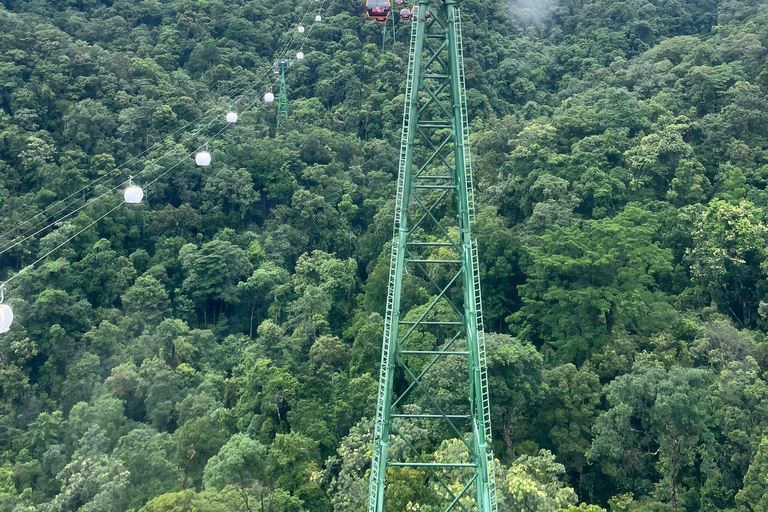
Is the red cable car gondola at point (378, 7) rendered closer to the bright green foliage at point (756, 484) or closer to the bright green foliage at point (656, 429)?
the bright green foliage at point (656, 429)

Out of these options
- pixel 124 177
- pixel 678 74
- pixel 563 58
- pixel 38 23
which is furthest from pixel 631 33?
pixel 38 23

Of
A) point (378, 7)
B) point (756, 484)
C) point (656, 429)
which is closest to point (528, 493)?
point (656, 429)

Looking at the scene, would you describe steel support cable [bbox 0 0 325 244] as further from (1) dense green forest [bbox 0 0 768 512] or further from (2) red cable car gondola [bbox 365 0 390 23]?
(2) red cable car gondola [bbox 365 0 390 23]

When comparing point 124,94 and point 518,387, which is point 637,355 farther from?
point 124,94

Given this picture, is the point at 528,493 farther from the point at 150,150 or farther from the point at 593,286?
the point at 150,150

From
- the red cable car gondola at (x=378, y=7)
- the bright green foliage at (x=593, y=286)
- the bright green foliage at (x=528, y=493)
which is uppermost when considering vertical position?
the red cable car gondola at (x=378, y=7)

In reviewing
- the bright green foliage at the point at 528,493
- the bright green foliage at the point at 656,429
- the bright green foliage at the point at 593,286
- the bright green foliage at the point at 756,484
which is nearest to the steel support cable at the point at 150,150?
the bright green foliage at the point at 593,286

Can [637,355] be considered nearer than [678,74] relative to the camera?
Yes

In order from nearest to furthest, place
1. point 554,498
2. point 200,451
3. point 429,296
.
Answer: point 554,498
point 200,451
point 429,296
